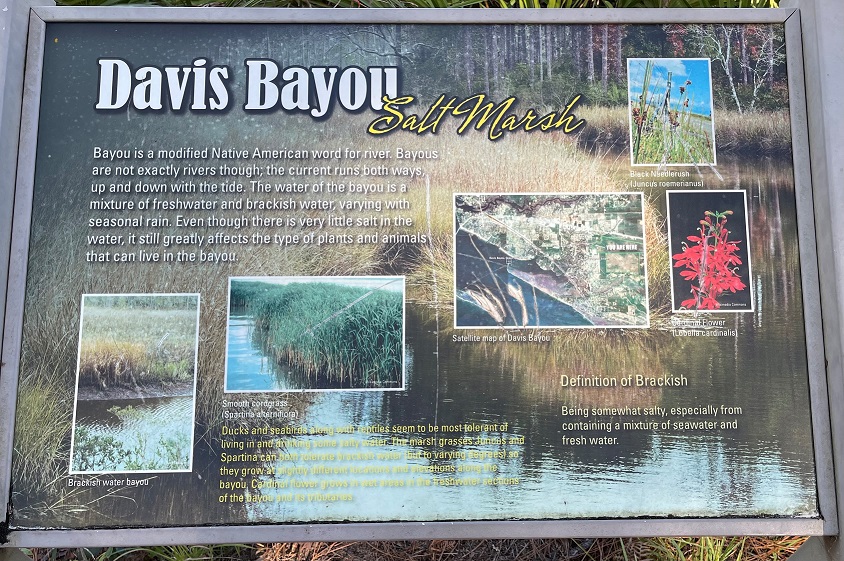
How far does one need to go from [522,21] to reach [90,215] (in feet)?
5.97

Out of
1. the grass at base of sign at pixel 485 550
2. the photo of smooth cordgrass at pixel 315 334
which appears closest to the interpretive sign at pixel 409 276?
the photo of smooth cordgrass at pixel 315 334

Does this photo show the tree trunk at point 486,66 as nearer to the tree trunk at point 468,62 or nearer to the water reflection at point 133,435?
the tree trunk at point 468,62

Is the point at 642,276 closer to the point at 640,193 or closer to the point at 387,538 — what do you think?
the point at 640,193

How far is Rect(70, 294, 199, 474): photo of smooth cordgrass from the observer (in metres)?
2.13

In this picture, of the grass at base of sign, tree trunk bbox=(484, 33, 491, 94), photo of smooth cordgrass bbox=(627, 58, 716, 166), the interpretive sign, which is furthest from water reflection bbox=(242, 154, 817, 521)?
tree trunk bbox=(484, 33, 491, 94)

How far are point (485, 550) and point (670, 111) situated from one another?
6.79 ft

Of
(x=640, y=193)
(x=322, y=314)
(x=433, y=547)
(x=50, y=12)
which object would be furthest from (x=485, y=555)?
(x=50, y=12)

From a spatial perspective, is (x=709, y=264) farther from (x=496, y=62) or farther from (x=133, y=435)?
(x=133, y=435)

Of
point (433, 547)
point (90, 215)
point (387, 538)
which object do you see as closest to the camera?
point (387, 538)

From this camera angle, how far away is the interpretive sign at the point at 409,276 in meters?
2.13

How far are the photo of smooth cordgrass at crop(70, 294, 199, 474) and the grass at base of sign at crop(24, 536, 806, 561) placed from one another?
2.75 ft

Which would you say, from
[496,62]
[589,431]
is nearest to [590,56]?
[496,62]

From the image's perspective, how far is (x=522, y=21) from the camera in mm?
2369

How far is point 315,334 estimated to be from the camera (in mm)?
2199
